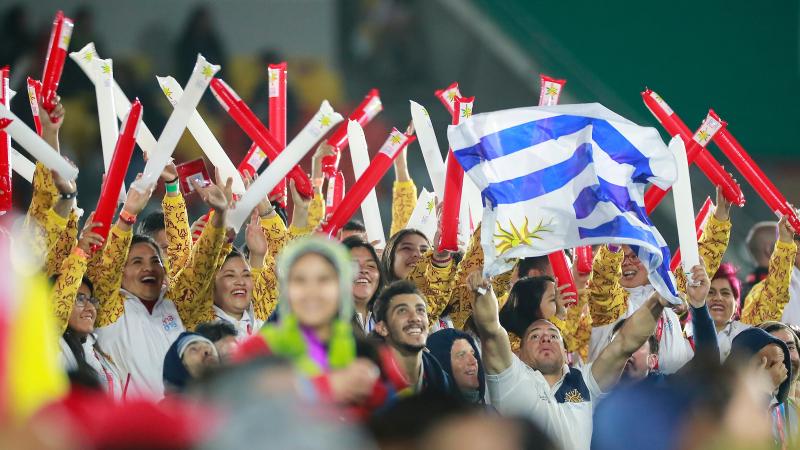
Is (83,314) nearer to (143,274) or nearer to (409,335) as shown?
(143,274)

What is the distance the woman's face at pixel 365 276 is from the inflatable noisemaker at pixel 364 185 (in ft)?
1.14

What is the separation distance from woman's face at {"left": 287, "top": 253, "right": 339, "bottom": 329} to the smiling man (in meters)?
0.86

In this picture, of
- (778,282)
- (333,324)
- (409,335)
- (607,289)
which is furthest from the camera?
(778,282)

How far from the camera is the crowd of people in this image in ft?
6.85

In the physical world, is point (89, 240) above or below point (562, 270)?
above

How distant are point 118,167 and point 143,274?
0.39m

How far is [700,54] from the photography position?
12.8 m

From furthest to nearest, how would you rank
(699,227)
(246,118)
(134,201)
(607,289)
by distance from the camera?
(699,227)
(246,118)
(607,289)
(134,201)

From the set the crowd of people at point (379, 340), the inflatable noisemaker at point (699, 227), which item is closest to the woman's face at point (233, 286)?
the crowd of people at point (379, 340)

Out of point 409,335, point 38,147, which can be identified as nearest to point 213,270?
point 38,147

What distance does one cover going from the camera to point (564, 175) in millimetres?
5062

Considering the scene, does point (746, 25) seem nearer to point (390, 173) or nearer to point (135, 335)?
point (390, 173)

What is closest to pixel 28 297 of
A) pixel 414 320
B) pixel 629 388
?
pixel 629 388

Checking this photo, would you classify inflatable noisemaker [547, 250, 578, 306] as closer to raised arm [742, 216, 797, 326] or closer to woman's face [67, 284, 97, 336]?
raised arm [742, 216, 797, 326]
